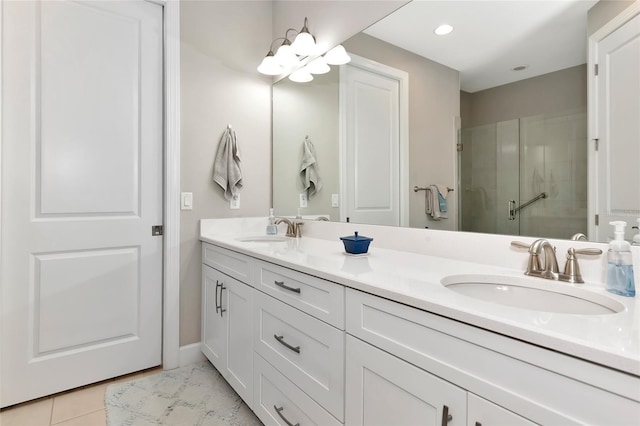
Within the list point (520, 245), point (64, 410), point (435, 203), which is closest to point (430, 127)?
point (435, 203)

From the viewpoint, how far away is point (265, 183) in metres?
2.52

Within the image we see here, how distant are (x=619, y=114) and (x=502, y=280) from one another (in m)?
0.60

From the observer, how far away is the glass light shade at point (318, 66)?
2.10 metres

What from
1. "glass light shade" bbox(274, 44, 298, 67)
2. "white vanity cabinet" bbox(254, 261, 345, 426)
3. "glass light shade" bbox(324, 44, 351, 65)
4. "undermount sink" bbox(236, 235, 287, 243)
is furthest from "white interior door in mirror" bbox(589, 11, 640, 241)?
"glass light shade" bbox(274, 44, 298, 67)

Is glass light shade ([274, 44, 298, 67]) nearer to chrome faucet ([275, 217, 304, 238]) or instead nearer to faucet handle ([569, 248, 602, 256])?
chrome faucet ([275, 217, 304, 238])

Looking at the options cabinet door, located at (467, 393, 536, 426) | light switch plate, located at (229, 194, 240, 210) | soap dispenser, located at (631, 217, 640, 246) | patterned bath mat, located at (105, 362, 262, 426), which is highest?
light switch plate, located at (229, 194, 240, 210)

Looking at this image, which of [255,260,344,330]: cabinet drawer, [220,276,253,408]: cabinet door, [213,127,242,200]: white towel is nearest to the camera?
[255,260,344,330]: cabinet drawer

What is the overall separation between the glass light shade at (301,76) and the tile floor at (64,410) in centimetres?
227

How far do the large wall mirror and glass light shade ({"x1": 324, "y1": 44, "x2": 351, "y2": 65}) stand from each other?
0.04m

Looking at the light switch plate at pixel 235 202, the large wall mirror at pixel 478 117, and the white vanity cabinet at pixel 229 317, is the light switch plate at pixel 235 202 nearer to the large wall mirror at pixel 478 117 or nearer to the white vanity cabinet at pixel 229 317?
the white vanity cabinet at pixel 229 317

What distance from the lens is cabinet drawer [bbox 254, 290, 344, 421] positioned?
1.07 m

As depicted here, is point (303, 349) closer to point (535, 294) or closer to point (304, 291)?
point (304, 291)

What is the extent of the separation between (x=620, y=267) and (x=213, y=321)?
190cm

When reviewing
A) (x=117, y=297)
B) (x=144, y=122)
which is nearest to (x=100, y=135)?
(x=144, y=122)
